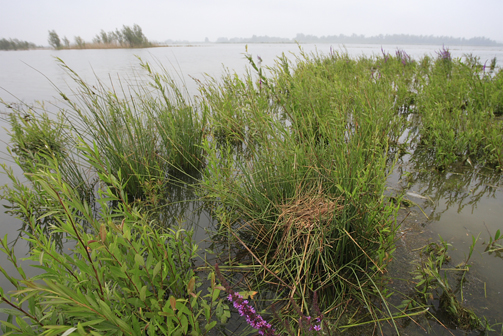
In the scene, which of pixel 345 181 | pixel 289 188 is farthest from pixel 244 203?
pixel 345 181

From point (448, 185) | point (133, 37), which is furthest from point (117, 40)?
point (448, 185)

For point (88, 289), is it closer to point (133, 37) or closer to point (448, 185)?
point (448, 185)

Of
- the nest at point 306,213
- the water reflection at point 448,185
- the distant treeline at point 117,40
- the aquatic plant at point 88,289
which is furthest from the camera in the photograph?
the distant treeline at point 117,40

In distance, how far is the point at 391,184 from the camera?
8.23 feet

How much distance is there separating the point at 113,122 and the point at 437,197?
306 cm

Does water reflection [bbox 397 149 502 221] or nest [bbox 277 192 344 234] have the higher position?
nest [bbox 277 192 344 234]

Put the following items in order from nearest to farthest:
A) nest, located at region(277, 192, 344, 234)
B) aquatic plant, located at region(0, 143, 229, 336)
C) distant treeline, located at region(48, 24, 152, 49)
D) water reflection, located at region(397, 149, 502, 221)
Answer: aquatic plant, located at region(0, 143, 229, 336)
nest, located at region(277, 192, 344, 234)
water reflection, located at region(397, 149, 502, 221)
distant treeline, located at region(48, 24, 152, 49)

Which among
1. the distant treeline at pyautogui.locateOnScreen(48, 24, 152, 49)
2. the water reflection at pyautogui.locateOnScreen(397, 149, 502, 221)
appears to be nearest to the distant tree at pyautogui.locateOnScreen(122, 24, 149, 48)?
the distant treeline at pyautogui.locateOnScreen(48, 24, 152, 49)

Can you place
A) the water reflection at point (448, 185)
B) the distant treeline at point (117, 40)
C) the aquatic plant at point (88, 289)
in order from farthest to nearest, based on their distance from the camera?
the distant treeline at point (117, 40) → the water reflection at point (448, 185) → the aquatic plant at point (88, 289)

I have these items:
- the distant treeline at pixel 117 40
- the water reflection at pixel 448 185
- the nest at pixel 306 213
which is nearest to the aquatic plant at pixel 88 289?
the nest at pixel 306 213

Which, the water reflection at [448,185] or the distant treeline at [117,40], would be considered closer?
the water reflection at [448,185]

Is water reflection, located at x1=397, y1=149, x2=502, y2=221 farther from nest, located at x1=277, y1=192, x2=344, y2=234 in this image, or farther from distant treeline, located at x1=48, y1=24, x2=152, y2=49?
distant treeline, located at x1=48, y1=24, x2=152, y2=49

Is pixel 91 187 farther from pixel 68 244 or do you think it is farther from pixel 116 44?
pixel 116 44

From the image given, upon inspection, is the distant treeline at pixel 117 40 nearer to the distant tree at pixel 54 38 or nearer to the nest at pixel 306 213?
the distant tree at pixel 54 38
